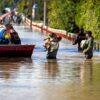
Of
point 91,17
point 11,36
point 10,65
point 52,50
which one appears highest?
point 91,17

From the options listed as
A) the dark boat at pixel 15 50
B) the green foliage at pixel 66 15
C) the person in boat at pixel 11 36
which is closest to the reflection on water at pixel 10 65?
the dark boat at pixel 15 50

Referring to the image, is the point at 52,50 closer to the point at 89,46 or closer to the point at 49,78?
the point at 89,46

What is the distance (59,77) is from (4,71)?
2.38 m

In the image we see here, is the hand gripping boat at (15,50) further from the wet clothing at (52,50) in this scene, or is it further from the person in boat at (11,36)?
the person in boat at (11,36)

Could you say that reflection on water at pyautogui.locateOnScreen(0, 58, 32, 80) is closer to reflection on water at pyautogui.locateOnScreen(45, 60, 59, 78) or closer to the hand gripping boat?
the hand gripping boat

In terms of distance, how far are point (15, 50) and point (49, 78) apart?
7.65 m

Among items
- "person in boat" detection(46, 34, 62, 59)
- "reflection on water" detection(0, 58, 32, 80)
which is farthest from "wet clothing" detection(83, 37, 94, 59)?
"reflection on water" detection(0, 58, 32, 80)

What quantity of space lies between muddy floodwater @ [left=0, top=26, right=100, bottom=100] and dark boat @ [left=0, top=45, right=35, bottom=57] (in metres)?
0.46

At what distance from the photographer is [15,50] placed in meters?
24.7

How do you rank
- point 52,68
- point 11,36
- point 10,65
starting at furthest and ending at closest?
point 11,36
point 10,65
point 52,68

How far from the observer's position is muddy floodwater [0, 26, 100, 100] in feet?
44.9

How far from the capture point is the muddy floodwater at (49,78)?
13672mm

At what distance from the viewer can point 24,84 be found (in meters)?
15.6

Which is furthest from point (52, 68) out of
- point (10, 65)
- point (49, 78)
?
point (49, 78)
